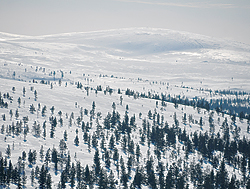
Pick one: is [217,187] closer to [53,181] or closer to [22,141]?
[53,181]

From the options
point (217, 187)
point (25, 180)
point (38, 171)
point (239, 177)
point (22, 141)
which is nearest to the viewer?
point (25, 180)

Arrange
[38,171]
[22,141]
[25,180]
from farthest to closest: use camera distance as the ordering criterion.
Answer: [22,141] → [38,171] → [25,180]

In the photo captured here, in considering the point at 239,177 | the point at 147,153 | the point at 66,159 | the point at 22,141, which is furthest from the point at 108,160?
the point at 239,177

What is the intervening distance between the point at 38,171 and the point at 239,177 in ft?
378

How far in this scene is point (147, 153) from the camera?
197000 mm

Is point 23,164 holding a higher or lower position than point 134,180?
higher

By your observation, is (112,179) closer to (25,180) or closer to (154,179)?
(154,179)

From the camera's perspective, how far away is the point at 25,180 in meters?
128

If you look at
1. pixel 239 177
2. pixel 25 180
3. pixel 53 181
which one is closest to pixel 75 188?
pixel 53 181

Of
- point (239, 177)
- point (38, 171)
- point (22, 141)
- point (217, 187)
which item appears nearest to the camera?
point (38, 171)

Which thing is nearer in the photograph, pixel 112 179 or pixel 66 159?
pixel 112 179

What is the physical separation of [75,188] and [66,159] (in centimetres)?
3030

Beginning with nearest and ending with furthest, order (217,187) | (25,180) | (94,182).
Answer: (25,180) → (94,182) → (217,187)

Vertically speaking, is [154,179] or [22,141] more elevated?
[22,141]
